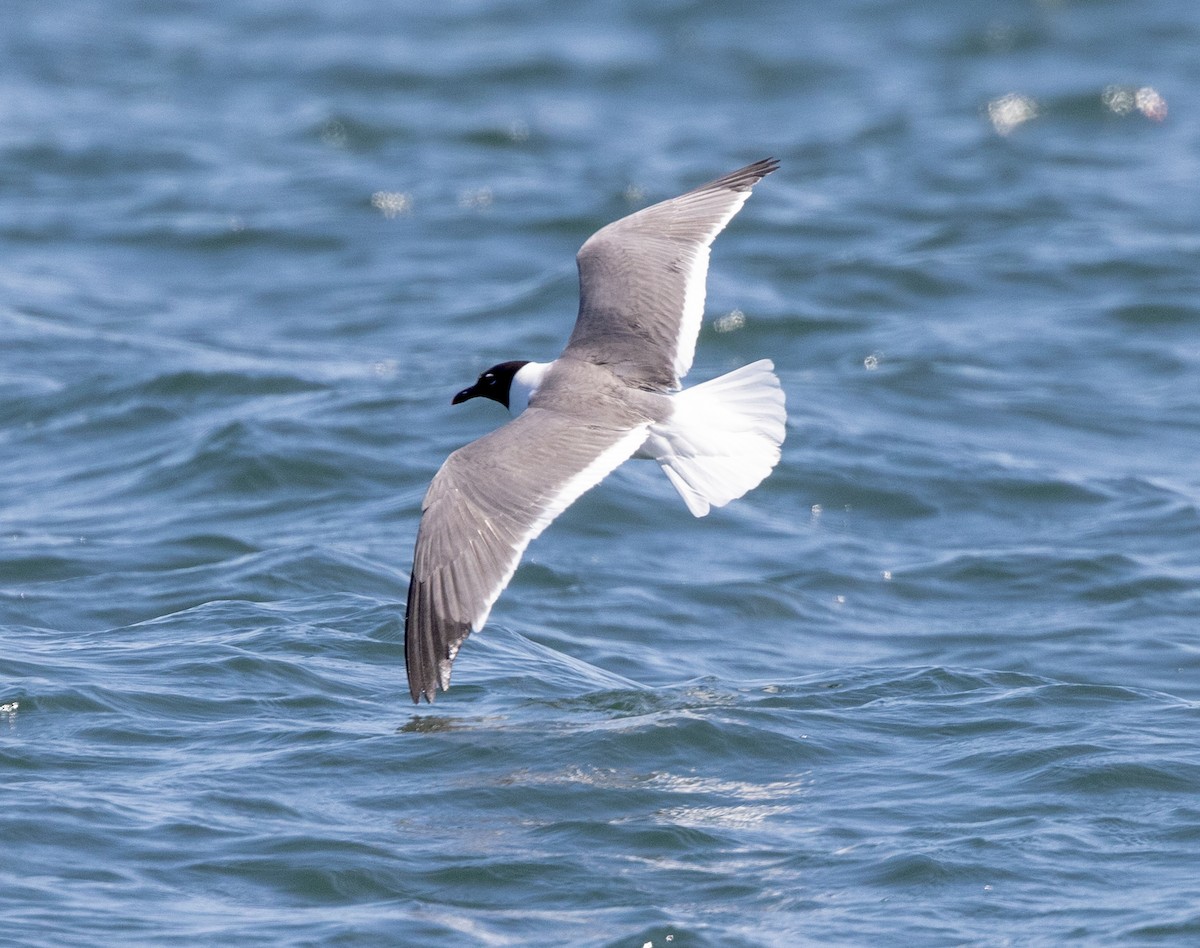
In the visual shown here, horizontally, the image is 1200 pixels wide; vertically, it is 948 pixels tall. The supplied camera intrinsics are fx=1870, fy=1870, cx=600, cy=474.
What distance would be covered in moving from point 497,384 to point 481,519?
158cm

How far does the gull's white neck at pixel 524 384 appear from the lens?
6504 mm

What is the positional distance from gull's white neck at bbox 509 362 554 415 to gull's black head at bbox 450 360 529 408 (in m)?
0.17

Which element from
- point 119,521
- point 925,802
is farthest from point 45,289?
point 925,802

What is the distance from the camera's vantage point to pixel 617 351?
22.0 ft

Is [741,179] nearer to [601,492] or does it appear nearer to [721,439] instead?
[601,492]

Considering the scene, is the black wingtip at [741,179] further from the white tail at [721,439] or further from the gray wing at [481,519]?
the gray wing at [481,519]

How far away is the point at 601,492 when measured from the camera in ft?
27.7

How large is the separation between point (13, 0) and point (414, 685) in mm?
15205

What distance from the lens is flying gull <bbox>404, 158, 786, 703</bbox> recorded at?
532 cm

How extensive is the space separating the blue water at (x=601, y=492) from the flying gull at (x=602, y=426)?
19.7 inches

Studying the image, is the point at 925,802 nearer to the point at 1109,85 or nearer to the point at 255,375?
the point at 255,375

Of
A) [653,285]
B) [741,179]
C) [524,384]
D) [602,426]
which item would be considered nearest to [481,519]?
[602,426]

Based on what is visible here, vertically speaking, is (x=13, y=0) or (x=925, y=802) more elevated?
(x=13, y=0)

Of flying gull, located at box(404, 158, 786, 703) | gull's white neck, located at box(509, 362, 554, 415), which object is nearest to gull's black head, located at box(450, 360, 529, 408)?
flying gull, located at box(404, 158, 786, 703)
